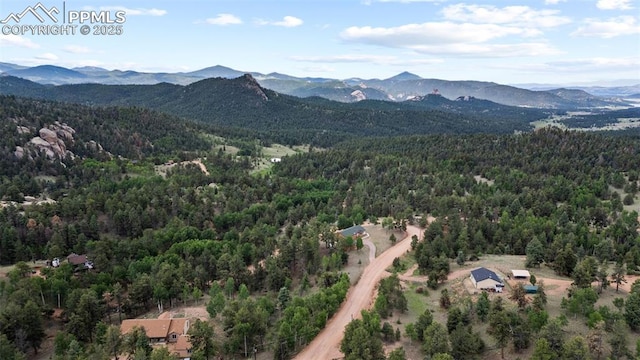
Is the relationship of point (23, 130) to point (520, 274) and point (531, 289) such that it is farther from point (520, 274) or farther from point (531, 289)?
point (531, 289)

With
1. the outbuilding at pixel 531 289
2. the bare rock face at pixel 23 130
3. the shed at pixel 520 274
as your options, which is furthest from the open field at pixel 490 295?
the bare rock face at pixel 23 130

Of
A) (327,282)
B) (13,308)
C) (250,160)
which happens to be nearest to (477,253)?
(327,282)

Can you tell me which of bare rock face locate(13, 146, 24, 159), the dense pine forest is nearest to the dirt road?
the dense pine forest

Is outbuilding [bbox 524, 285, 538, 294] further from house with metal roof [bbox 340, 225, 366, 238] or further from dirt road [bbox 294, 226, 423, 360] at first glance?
house with metal roof [bbox 340, 225, 366, 238]

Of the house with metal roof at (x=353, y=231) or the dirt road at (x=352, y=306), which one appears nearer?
the dirt road at (x=352, y=306)

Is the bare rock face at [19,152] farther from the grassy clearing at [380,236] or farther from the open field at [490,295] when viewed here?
the open field at [490,295]

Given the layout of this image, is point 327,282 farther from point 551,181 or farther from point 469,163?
point 469,163

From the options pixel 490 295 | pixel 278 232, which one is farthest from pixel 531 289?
pixel 278 232
